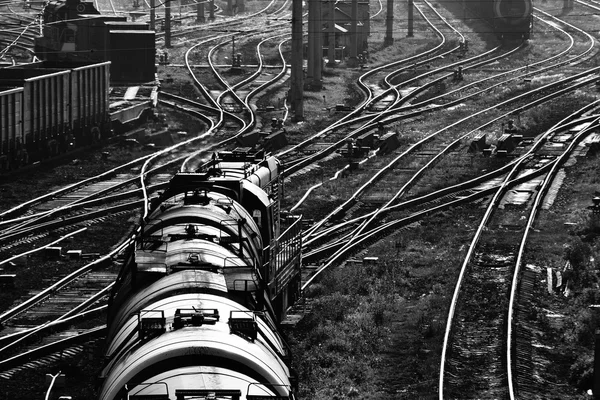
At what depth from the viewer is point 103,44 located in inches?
1946

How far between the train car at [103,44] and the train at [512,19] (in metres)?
23.5

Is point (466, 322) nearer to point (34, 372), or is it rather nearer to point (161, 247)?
point (34, 372)

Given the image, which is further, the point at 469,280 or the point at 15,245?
the point at 15,245

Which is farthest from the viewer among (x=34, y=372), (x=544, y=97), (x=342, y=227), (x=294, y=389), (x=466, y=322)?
(x=544, y=97)

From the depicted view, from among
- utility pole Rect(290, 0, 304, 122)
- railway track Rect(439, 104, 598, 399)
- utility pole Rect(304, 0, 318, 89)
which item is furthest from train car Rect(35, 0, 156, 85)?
railway track Rect(439, 104, 598, 399)

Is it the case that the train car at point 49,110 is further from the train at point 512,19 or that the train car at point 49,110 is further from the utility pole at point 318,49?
the train at point 512,19

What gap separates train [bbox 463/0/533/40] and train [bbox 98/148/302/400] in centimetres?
5107

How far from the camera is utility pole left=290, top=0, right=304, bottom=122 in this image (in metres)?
38.5

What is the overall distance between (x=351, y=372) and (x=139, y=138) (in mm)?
22580

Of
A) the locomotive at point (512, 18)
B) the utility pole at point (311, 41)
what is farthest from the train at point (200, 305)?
the locomotive at point (512, 18)

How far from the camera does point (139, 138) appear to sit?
122 ft

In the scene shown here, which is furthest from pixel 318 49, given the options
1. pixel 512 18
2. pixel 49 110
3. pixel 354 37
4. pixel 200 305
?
pixel 200 305

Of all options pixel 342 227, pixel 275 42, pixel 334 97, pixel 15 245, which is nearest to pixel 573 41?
pixel 275 42

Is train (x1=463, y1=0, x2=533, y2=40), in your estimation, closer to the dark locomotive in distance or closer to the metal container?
the dark locomotive in distance
